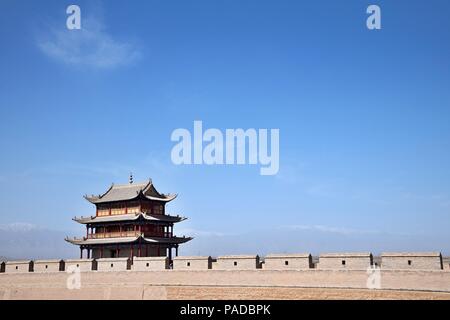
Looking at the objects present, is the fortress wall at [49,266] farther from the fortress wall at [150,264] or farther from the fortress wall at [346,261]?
the fortress wall at [346,261]

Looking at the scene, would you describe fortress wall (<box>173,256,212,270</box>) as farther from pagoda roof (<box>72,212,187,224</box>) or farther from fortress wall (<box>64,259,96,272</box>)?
pagoda roof (<box>72,212,187,224</box>)

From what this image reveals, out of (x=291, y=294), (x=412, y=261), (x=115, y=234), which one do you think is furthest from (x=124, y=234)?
(x=412, y=261)

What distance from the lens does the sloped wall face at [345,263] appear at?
70.5 ft

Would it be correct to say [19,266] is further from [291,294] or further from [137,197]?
[291,294]

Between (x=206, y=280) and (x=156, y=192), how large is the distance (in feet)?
37.3

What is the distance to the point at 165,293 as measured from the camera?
25922mm

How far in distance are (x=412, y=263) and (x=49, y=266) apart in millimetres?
21664

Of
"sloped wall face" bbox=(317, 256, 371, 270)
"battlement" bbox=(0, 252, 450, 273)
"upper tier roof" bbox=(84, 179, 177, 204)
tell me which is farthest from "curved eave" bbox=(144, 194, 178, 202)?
"sloped wall face" bbox=(317, 256, 371, 270)

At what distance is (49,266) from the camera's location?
98.7ft

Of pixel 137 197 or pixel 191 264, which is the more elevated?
pixel 137 197

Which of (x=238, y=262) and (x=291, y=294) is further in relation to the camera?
(x=238, y=262)
